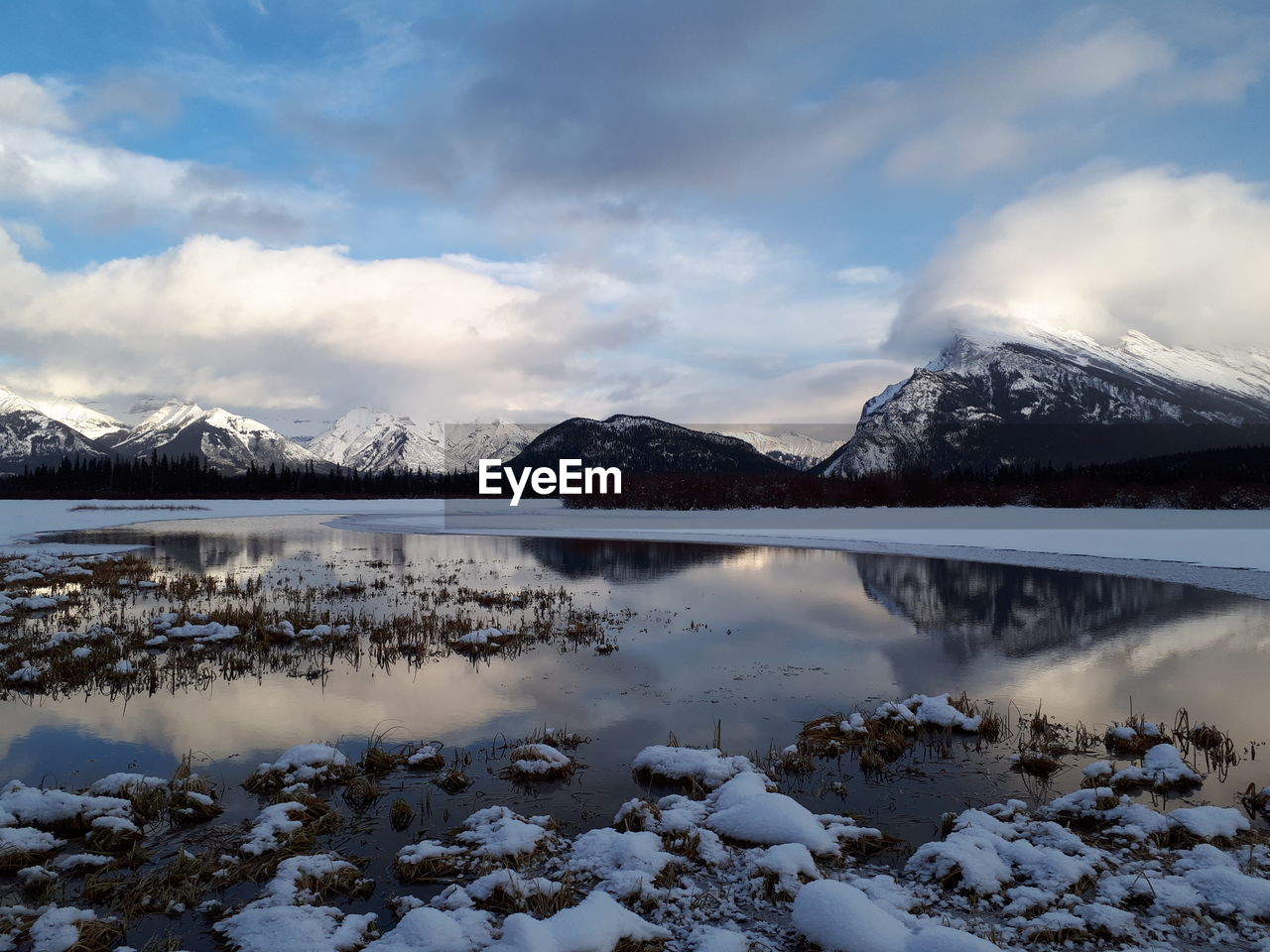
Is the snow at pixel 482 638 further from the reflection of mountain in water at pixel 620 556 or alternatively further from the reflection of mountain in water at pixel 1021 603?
the reflection of mountain in water at pixel 620 556

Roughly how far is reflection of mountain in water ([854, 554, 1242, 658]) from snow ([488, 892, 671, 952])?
13780mm

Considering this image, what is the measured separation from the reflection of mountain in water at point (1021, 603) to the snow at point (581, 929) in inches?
543

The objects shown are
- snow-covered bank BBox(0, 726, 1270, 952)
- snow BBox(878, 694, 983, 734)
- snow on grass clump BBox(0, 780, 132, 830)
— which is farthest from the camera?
snow BBox(878, 694, 983, 734)

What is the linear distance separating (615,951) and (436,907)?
1.82 m

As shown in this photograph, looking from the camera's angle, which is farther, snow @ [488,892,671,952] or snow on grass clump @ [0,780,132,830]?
snow on grass clump @ [0,780,132,830]

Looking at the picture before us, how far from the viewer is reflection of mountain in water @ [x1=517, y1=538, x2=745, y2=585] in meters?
33.6

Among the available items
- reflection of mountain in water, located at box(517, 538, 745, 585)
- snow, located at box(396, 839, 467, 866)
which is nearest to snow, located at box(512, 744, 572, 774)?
snow, located at box(396, 839, 467, 866)

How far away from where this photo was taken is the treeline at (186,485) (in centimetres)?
14000

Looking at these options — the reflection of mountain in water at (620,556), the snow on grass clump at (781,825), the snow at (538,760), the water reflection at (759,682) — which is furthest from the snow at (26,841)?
A: the reflection of mountain in water at (620,556)

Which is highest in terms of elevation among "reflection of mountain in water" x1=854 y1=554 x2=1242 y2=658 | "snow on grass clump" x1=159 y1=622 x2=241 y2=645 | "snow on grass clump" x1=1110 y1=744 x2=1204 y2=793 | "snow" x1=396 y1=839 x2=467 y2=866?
"snow on grass clump" x1=159 y1=622 x2=241 y2=645

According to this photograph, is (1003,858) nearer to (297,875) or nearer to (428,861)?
(428,861)

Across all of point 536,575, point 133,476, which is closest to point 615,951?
point 536,575

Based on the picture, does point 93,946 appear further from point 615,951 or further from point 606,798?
point 606,798

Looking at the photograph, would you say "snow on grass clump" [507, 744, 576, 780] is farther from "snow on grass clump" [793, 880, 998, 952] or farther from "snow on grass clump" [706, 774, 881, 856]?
"snow on grass clump" [793, 880, 998, 952]
